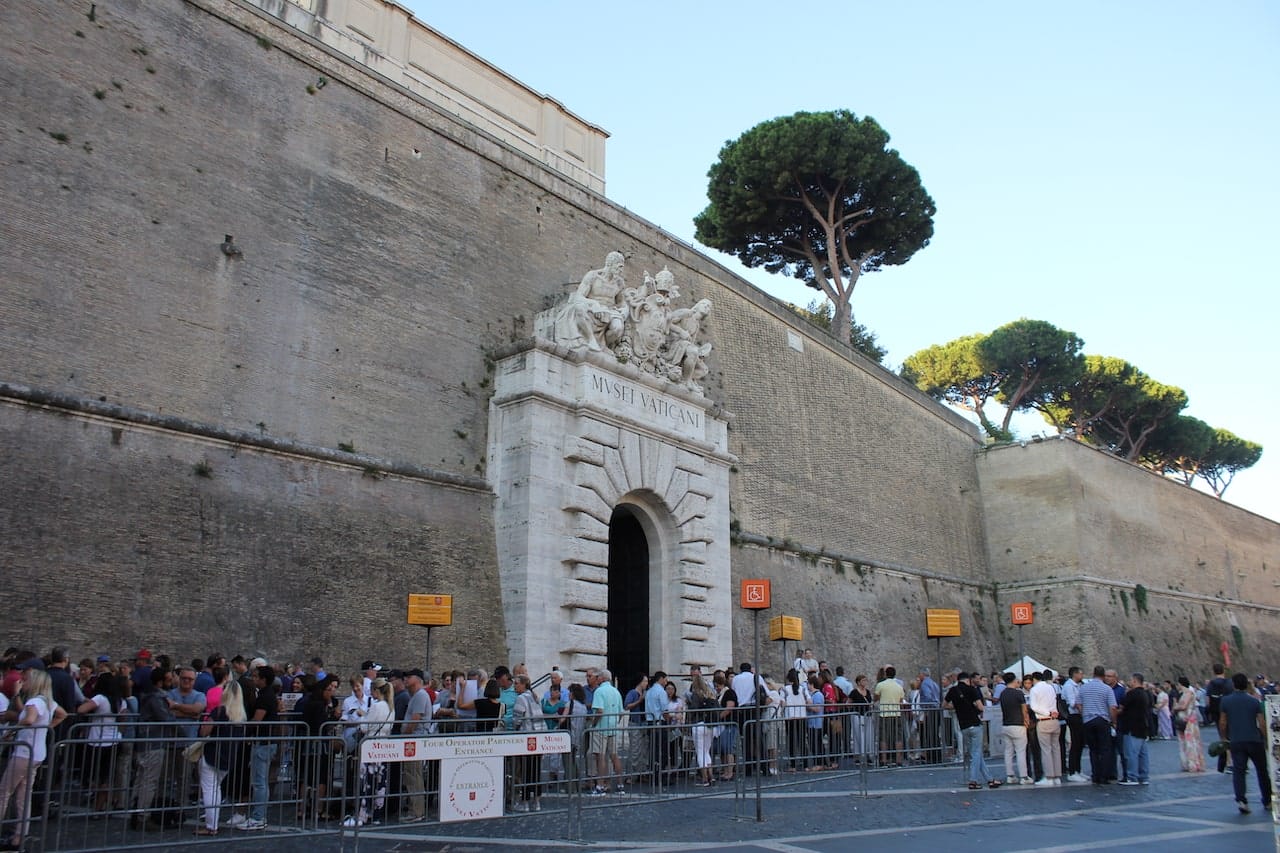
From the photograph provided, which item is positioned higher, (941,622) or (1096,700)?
(941,622)

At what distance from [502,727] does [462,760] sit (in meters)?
1.50

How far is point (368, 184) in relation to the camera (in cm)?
1371

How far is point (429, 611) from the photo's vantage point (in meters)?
11.4

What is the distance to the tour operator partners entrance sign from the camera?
6.90 metres

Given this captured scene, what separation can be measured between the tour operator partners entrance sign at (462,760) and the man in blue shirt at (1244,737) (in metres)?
6.34

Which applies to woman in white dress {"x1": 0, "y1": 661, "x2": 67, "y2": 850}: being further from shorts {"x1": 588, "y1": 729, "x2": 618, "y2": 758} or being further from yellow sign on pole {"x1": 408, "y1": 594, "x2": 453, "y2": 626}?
yellow sign on pole {"x1": 408, "y1": 594, "x2": 453, "y2": 626}

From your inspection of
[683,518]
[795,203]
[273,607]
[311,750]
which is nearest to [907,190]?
[795,203]

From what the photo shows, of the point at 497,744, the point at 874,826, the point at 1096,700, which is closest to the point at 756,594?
the point at 1096,700

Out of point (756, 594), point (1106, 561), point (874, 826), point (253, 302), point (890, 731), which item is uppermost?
point (253, 302)

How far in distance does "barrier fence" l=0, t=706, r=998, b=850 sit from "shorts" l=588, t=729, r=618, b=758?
0.06 feet

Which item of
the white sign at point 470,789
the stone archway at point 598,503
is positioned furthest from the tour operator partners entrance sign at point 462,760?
the stone archway at point 598,503

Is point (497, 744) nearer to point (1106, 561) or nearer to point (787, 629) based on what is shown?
point (787, 629)

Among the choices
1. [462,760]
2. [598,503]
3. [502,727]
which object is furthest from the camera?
[598,503]

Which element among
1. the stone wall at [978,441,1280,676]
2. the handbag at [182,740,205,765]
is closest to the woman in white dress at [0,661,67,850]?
the handbag at [182,740,205,765]
